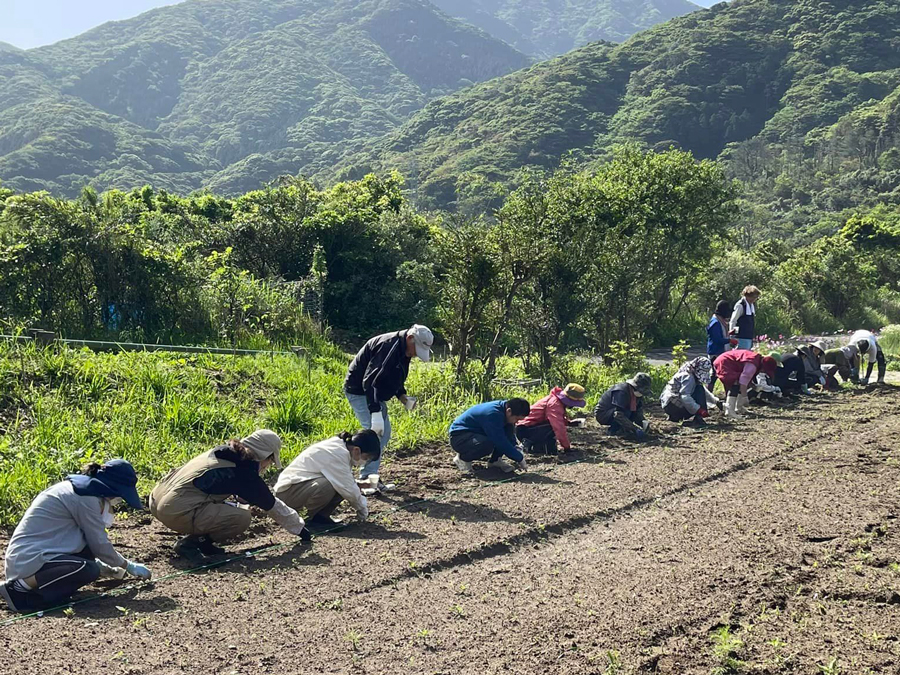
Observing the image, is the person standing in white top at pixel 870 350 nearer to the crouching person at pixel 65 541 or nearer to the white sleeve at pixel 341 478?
the white sleeve at pixel 341 478

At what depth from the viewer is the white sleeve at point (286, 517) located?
21.5 ft

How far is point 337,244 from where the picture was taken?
19234mm

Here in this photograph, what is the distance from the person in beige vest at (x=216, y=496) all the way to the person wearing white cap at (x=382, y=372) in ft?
5.93

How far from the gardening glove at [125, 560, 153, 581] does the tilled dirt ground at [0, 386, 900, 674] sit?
0.40 ft

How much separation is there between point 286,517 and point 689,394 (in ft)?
23.7

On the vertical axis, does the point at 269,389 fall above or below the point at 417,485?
above

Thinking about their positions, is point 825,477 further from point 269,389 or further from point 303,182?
point 303,182

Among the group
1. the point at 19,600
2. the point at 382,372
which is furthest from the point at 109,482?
the point at 382,372

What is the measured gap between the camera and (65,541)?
5523 mm

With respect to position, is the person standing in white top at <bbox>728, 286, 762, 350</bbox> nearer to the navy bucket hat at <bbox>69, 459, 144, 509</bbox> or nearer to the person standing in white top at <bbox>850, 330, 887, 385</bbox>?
the person standing in white top at <bbox>850, 330, 887, 385</bbox>

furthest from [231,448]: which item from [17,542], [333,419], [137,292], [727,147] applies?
[727,147]

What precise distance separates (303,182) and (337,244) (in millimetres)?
5431

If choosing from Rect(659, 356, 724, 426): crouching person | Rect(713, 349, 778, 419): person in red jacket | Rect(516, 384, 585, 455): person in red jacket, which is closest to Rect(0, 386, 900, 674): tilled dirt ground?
Rect(516, 384, 585, 455): person in red jacket

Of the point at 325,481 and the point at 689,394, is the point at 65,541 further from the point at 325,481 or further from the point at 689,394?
the point at 689,394
